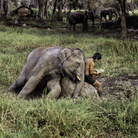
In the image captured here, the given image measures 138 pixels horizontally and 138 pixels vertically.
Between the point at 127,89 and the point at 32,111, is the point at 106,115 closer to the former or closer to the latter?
the point at 32,111

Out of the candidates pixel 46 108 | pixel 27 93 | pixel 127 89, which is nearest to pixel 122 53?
pixel 127 89

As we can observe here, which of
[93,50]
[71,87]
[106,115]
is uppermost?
[93,50]

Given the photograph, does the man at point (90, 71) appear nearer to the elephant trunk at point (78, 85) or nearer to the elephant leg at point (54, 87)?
the elephant trunk at point (78, 85)

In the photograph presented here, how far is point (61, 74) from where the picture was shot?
12.6 feet

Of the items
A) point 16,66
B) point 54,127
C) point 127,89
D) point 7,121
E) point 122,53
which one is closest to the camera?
point 54,127

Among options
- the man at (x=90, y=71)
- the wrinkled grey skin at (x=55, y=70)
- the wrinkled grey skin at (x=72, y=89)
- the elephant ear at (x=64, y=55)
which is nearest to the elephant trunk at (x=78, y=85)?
the wrinkled grey skin at (x=55, y=70)

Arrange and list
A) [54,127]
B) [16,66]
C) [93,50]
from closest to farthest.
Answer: [54,127]
[16,66]
[93,50]

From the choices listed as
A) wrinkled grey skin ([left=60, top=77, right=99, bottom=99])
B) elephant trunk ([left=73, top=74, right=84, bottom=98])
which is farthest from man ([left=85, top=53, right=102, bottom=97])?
elephant trunk ([left=73, top=74, right=84, bottom=98])

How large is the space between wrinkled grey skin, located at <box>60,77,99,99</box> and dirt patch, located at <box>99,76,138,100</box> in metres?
0.66

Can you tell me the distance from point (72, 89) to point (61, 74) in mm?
371

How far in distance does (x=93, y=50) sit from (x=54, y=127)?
233 inches

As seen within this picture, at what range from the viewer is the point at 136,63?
21.5 feet

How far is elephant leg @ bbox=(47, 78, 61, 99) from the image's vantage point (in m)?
3.66

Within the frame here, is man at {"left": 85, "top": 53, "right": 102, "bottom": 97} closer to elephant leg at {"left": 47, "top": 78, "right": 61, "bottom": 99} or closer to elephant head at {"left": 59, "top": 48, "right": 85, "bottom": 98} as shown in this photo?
elephant head at {"left": 59, "top": 48, "right": 85, "bottom": 98}
